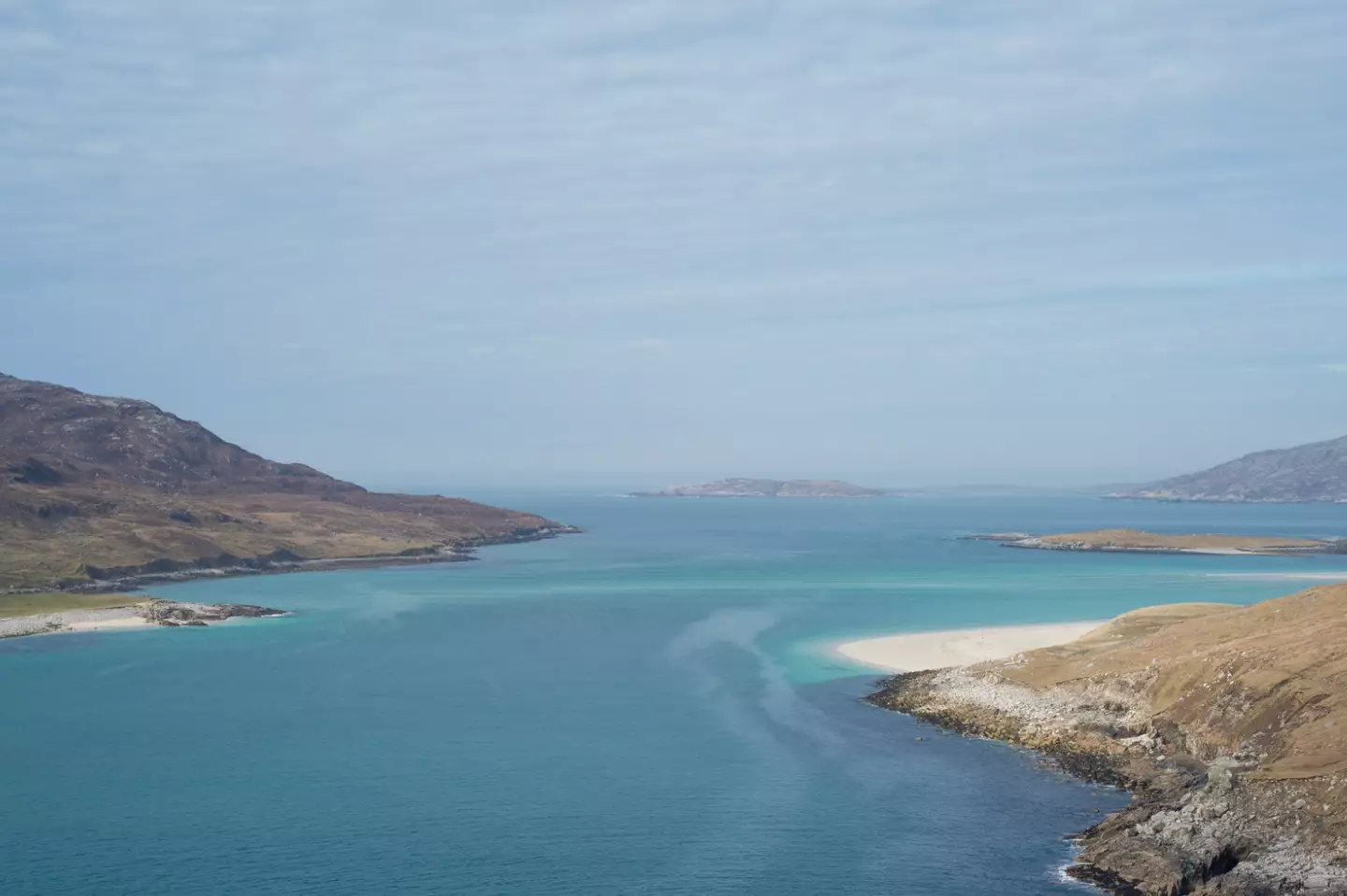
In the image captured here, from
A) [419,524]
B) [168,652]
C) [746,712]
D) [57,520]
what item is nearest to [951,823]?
[746,712]

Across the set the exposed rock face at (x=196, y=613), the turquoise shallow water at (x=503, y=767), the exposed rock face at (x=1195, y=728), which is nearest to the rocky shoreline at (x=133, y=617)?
the exposed rock face at (x=196, y=613)

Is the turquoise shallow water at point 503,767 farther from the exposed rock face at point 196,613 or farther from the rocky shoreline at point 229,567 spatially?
the rocky shoreline at point 229,567

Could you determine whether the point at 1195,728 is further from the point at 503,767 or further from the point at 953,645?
the point at 953,645

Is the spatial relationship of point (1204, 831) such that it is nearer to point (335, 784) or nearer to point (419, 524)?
point (335, 784)

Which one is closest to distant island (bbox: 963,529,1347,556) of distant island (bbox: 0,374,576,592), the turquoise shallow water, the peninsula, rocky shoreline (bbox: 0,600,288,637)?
the turquoise shallow water

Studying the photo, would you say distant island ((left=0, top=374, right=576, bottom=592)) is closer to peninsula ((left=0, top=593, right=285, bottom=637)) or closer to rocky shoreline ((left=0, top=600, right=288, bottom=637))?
peninsula ((left=0, top=593, right=285, bottom=637))
